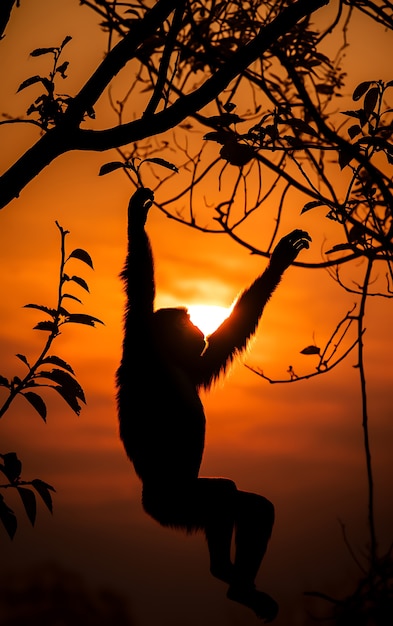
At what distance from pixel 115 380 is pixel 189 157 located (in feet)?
5.96

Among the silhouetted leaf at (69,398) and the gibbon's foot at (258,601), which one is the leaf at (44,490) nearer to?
the silhouetted leaf at (69,398)

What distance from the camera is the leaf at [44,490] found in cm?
366

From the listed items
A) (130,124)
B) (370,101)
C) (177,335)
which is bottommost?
(177,335)

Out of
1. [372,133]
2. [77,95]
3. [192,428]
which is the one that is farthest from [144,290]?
[372,133]

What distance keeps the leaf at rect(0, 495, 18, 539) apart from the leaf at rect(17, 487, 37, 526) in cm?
13

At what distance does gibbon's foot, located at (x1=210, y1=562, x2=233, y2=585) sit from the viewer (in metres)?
3.70

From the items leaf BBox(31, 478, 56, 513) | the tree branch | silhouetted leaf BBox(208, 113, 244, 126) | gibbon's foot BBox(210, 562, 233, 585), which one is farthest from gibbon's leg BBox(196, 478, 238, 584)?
silhouetted leaf BBox(208, 113, 244, 126)

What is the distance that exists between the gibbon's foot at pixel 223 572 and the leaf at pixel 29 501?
0.76 metres

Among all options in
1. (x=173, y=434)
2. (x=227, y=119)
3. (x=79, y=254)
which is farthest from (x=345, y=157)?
(x=173, y=434)

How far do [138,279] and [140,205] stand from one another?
1.32ft

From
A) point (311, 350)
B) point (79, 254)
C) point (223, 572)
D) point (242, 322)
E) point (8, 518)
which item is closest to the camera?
point (8, 518)

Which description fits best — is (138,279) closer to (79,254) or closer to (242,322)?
(79,254)

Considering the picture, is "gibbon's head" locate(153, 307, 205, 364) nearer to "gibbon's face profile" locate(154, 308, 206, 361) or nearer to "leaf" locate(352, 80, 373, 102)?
"gibbon's face profile" locate(154, 308, 206, 361)

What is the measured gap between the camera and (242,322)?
16.9 feet
